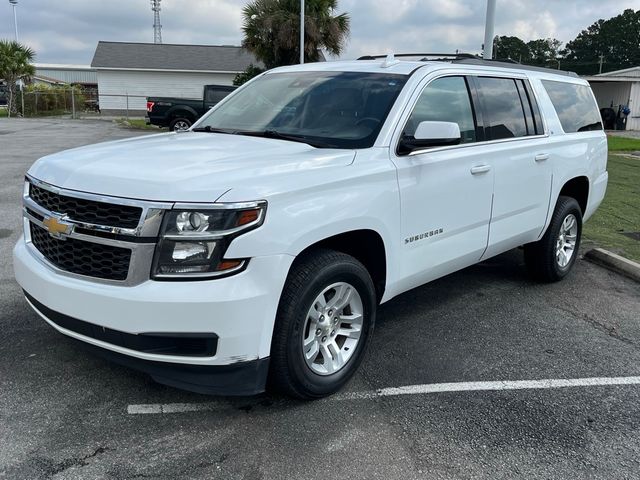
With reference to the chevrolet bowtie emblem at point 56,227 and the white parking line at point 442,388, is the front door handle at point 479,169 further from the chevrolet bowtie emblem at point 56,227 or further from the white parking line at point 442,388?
the chevrolet bowtie emblem at point 56,227

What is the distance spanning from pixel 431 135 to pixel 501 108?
1512 mm

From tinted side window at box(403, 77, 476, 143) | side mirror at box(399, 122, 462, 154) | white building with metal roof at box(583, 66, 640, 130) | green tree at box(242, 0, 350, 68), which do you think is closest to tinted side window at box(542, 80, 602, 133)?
tinted side window at box(403, 77, 476, 143)

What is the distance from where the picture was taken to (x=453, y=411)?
3488mm

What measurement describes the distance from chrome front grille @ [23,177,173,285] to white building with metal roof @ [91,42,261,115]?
1554 inches

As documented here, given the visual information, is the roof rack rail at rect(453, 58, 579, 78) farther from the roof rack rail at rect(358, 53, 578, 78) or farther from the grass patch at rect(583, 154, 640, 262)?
the grass patch at rect(583, 154, 640, 262)

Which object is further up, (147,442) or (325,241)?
(325,241)

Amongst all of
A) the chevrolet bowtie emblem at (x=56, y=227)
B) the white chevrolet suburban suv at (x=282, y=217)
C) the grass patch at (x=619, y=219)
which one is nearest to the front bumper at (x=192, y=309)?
the white chevrolet suburban suv at (x=282, y=217)

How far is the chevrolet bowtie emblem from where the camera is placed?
122 inches

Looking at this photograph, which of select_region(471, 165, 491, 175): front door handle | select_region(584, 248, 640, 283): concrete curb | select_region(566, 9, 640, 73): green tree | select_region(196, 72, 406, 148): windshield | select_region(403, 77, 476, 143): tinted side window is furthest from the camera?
select_region(566, 9, 640, 73): green tree

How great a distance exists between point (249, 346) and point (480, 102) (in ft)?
9.19

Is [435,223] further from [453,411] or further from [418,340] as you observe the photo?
[453,411]

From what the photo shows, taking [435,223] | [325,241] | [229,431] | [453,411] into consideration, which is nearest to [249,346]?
[229,431]

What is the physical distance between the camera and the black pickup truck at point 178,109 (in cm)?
2094

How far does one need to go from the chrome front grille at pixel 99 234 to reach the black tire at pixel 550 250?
401cm
